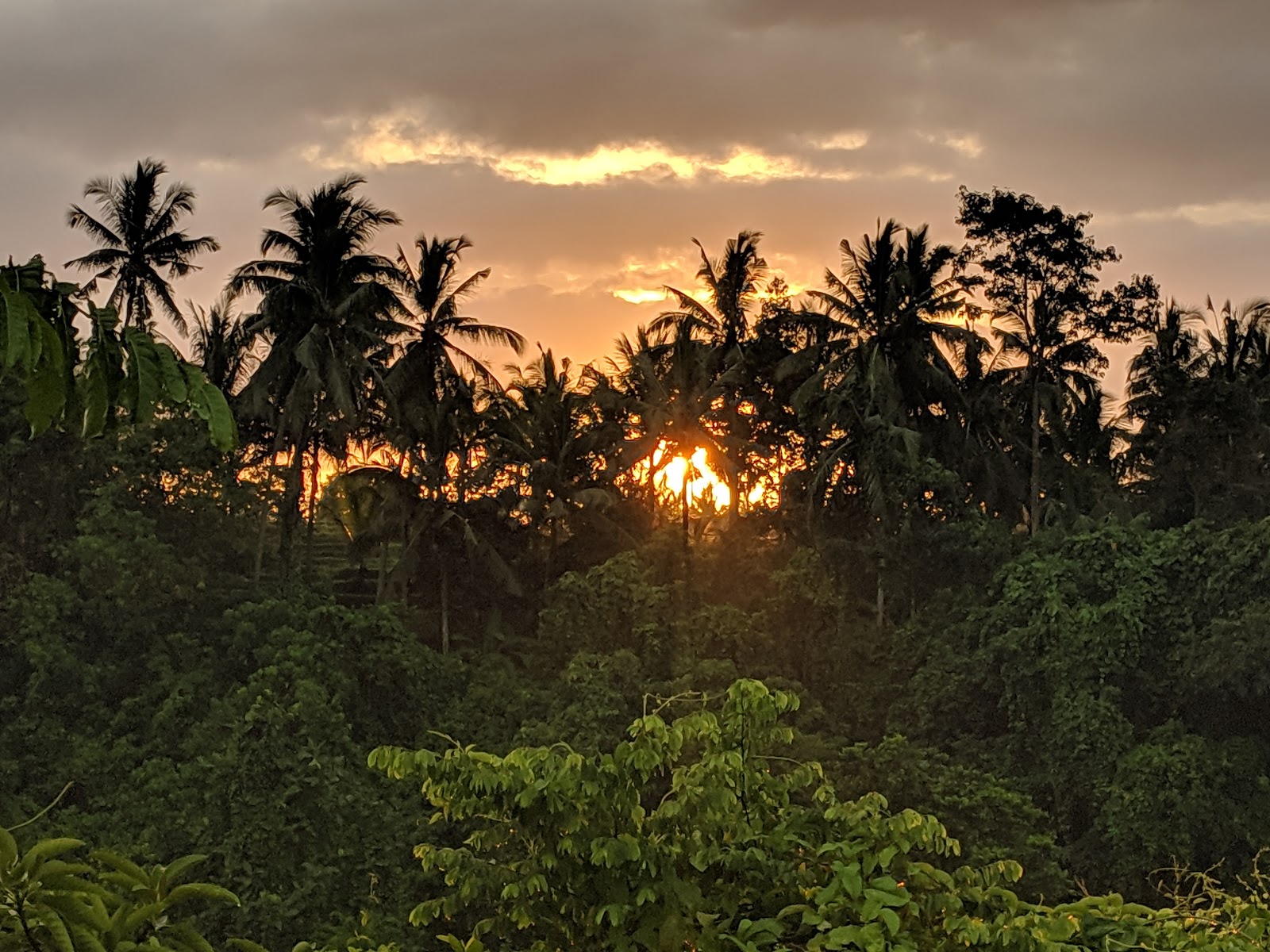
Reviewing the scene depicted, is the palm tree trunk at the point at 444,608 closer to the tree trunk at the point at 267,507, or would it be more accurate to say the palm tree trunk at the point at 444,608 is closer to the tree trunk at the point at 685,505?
the tree trunk at the point at 267,507

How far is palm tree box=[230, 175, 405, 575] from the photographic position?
879 inches

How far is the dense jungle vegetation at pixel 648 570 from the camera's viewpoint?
18562mm

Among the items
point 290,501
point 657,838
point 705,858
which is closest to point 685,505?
point 290,501

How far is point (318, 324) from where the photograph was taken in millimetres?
22781

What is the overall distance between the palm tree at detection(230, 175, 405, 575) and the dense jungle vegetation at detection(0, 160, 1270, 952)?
0.08m

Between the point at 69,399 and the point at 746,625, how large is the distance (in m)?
22.4

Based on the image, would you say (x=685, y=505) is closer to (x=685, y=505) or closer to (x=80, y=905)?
(x=685, y=505)

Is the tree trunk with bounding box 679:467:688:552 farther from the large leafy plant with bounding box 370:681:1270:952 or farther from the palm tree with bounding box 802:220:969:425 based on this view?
the large leafy plant with bounding box 370:681:1270:952

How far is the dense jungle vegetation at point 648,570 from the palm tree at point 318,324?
0.27ft

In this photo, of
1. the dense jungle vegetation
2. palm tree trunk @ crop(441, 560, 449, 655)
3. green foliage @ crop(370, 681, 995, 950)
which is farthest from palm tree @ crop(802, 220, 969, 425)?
green foliage @ crop(370, 681, 995, 950)

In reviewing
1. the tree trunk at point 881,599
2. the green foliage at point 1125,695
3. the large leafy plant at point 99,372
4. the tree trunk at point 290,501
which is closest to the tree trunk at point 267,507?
the tree trunk at point 290,501

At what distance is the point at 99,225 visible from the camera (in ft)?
78.8

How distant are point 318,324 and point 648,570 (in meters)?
7.86

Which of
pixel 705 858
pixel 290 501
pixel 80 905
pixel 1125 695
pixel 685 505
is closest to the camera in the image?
pixel 80 905
